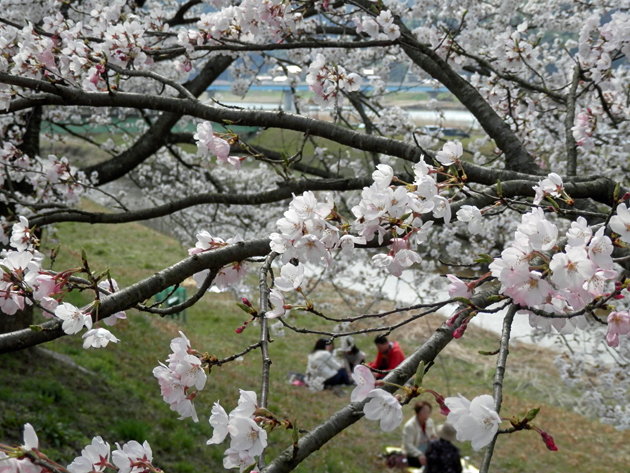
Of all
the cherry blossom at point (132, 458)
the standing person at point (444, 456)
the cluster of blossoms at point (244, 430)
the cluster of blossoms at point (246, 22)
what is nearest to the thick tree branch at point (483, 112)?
the cluster of blossoms at point (246, 22)

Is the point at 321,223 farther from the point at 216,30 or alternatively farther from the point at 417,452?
the point at 417,452

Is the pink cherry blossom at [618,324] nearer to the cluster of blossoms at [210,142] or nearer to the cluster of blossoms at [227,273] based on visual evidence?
the cluster of blossoms at [227,273]

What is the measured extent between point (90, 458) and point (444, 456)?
17.2 ft

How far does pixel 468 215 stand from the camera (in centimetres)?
158

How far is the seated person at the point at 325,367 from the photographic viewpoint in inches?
358

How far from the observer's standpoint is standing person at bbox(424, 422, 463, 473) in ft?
19.3

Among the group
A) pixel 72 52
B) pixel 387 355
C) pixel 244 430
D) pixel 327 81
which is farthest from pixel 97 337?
pixel 387 355

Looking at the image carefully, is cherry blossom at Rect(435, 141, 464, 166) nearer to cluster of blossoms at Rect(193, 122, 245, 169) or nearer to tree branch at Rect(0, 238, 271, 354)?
tree branch at Rect(0, 238, 271, 354)

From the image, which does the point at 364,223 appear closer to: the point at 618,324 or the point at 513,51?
the point at 618,324

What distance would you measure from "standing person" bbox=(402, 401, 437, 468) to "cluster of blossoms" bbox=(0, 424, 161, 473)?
225 inches

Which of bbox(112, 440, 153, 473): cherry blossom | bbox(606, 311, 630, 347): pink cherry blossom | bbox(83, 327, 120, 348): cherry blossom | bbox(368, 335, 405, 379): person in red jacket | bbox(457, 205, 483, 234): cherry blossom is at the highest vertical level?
bbox(457, 205, 483, 234): cherry blossom

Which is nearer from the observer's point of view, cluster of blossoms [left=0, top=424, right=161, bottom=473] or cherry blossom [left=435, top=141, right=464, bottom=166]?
cluster of blossoms [left=0, top=424, right=161, bottom=473]

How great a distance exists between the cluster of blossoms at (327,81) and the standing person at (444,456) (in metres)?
4.22

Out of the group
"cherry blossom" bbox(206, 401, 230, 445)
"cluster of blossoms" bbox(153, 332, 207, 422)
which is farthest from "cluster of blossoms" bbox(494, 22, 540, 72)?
"cherry blossom" bbox(206, 401, 230, 445)
